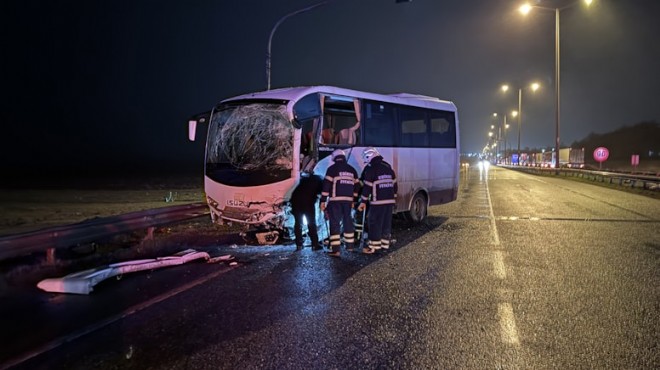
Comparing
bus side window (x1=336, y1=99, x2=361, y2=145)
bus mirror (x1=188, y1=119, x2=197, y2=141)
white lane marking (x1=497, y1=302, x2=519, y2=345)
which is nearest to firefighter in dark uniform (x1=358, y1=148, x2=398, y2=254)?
bus side window (x1=336, y1=99, x2=361, y2=145)

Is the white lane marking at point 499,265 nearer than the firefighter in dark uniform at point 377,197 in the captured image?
Yes

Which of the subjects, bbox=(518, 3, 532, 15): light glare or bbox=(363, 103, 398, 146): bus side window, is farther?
bbox=(518, 3, 532, 15): light glare

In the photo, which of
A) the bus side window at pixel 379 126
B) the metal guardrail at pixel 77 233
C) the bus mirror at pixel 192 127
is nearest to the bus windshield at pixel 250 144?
the bus mirror at pixel 192 127

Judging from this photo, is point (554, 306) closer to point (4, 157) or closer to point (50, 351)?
point (50, 351)

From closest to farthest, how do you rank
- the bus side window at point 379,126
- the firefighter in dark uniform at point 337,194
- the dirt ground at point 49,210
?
the firefighter in dark uniform at point 337,194
the bus side window at point 379,126
the dirt ground at point 49,210

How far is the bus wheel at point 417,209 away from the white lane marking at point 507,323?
6.32 m

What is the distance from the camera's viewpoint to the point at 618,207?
1595cm

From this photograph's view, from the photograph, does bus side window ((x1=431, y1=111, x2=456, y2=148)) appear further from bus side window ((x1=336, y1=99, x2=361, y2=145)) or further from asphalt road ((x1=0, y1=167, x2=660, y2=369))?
asphalt road ((x1=0, y1=167, x2=660, y2=369))

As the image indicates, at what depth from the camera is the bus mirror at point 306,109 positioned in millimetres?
8572

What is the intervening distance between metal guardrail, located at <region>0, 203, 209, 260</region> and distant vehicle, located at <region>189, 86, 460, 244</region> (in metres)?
1.05

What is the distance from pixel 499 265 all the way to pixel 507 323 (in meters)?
2.76

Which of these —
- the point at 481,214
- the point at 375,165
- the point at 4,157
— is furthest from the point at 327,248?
the point at 4,157

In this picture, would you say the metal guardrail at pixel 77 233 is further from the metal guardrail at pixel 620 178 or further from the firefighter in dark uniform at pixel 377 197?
the metal guardrail at pixel 620 178

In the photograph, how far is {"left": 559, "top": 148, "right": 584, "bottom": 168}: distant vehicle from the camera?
5384cm
